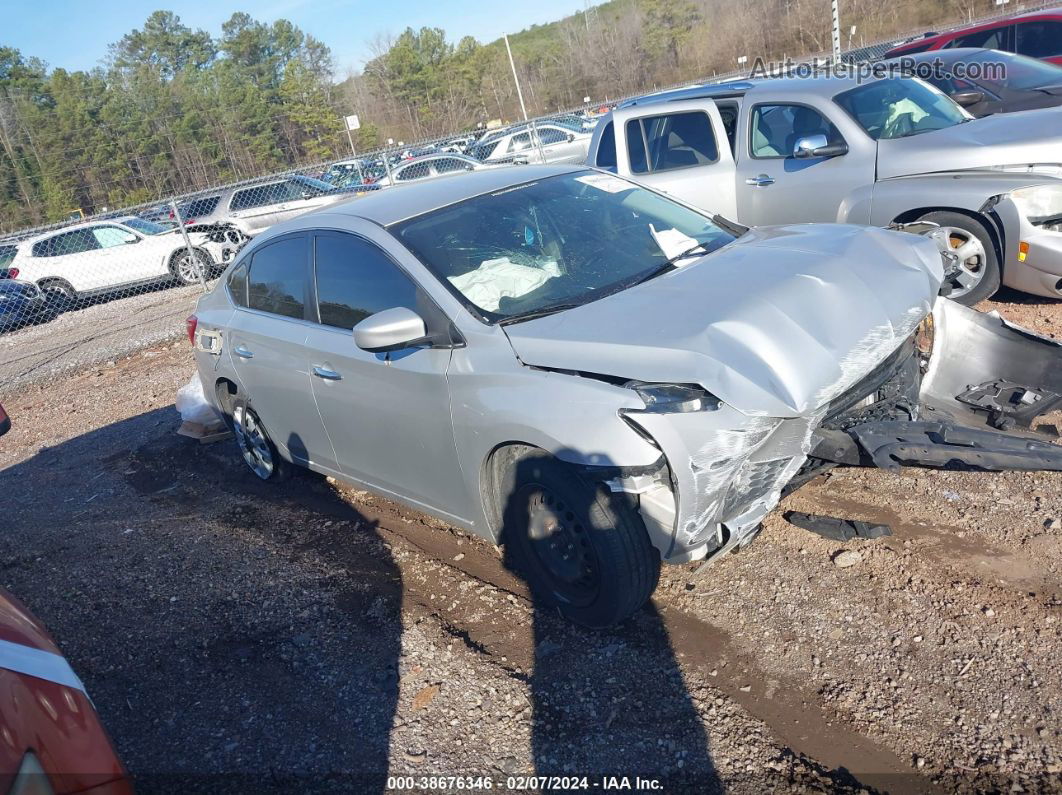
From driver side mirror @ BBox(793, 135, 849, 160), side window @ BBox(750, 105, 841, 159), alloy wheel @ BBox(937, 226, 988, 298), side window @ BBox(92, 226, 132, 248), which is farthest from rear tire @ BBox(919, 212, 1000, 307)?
side window @ BBox(92, 226, 132, 248)

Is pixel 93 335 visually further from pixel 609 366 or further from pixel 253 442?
pixel 609 366

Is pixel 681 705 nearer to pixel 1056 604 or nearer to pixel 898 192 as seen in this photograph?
pixel 1056 604

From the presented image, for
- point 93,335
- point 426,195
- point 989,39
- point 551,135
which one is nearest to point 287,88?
point 551,135

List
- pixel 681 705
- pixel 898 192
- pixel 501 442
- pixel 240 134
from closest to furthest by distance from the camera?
pixel 681 705 < pixel 501 442 < pixel 898 192 < pixel 240 134

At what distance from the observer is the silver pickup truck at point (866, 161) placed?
579cm

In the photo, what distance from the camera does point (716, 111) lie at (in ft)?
24.7

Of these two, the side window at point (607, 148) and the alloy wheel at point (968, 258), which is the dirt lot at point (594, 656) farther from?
the side window at point (607, 148)

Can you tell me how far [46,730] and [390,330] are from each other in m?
1.92

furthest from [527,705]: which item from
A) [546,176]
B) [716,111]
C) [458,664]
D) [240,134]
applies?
[240,134]

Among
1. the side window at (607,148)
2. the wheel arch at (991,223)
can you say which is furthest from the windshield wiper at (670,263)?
the side window at (607,148)

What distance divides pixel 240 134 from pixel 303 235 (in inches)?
1739

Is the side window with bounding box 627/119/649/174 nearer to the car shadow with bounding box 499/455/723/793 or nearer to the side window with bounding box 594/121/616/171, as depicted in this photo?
the side window with bounding box 594/121/616/171

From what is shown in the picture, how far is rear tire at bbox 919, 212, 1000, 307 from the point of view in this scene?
598cm

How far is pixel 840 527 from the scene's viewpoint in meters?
3.77
